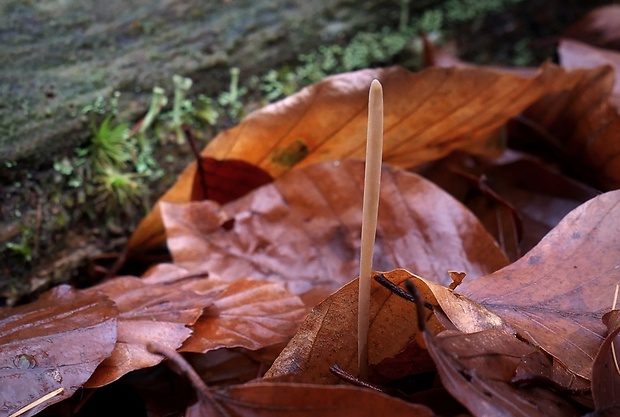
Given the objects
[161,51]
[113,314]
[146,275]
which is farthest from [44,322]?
[161,51]

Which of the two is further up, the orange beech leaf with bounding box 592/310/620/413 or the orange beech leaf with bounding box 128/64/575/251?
the orange beech leaf with bounding box 128/64/575/251

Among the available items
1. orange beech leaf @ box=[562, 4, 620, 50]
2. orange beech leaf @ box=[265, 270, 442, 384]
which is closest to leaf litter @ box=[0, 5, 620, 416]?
orange beech leaf @ box=[265, 270, 442, 384]

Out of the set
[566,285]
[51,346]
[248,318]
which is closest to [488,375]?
[566,285]

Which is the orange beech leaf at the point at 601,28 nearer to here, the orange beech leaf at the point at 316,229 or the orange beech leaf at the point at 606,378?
the orange beech leaf at the point at 316,229

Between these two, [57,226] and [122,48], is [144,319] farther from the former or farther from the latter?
[122,48]

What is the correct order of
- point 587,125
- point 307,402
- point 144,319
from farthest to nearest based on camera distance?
1. point 587,125
2. point 144,319
3. point 307,402

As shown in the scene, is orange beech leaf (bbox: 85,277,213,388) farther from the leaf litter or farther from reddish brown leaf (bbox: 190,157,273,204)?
reddish brown leaf (bbox: 190,157,273,204)
